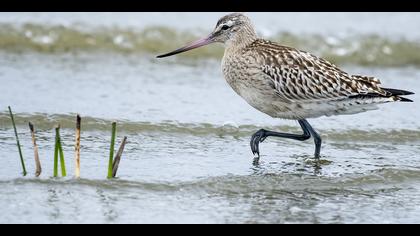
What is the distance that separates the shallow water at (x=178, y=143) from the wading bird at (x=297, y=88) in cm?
54

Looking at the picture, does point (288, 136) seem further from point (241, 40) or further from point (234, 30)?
point (234, 30)

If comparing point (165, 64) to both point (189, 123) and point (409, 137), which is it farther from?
point (409, 137)

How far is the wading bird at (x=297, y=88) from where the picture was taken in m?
9.07

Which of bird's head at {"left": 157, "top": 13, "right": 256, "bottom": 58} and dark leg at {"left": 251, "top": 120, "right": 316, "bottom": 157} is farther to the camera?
bird's head at {"left": 157, "top": 13, "right": 256, "bottom": 58}

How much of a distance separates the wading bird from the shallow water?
54cm

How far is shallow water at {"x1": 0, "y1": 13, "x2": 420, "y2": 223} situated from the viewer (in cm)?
738

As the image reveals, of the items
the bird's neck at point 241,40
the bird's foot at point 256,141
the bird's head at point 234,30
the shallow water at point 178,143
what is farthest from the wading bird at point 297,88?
the shallow water at point 178,143

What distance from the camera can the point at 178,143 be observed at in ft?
31.6

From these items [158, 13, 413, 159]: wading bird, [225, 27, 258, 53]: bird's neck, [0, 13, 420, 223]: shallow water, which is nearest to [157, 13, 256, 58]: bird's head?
[225, 27, 258, 53]: bird's neck

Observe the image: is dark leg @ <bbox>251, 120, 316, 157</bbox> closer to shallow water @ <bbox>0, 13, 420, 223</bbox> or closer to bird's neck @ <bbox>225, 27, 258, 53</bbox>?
shallow water @ <bbox>0, 13, 420, 223</bbox>

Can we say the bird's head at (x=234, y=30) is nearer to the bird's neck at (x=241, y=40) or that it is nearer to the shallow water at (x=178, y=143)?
the bird's neck at (x=241, y=40)

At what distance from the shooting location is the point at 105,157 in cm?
877

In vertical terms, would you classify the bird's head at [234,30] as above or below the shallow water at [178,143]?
above

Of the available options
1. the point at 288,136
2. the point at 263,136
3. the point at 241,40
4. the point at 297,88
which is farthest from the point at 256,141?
the point at 241,40
